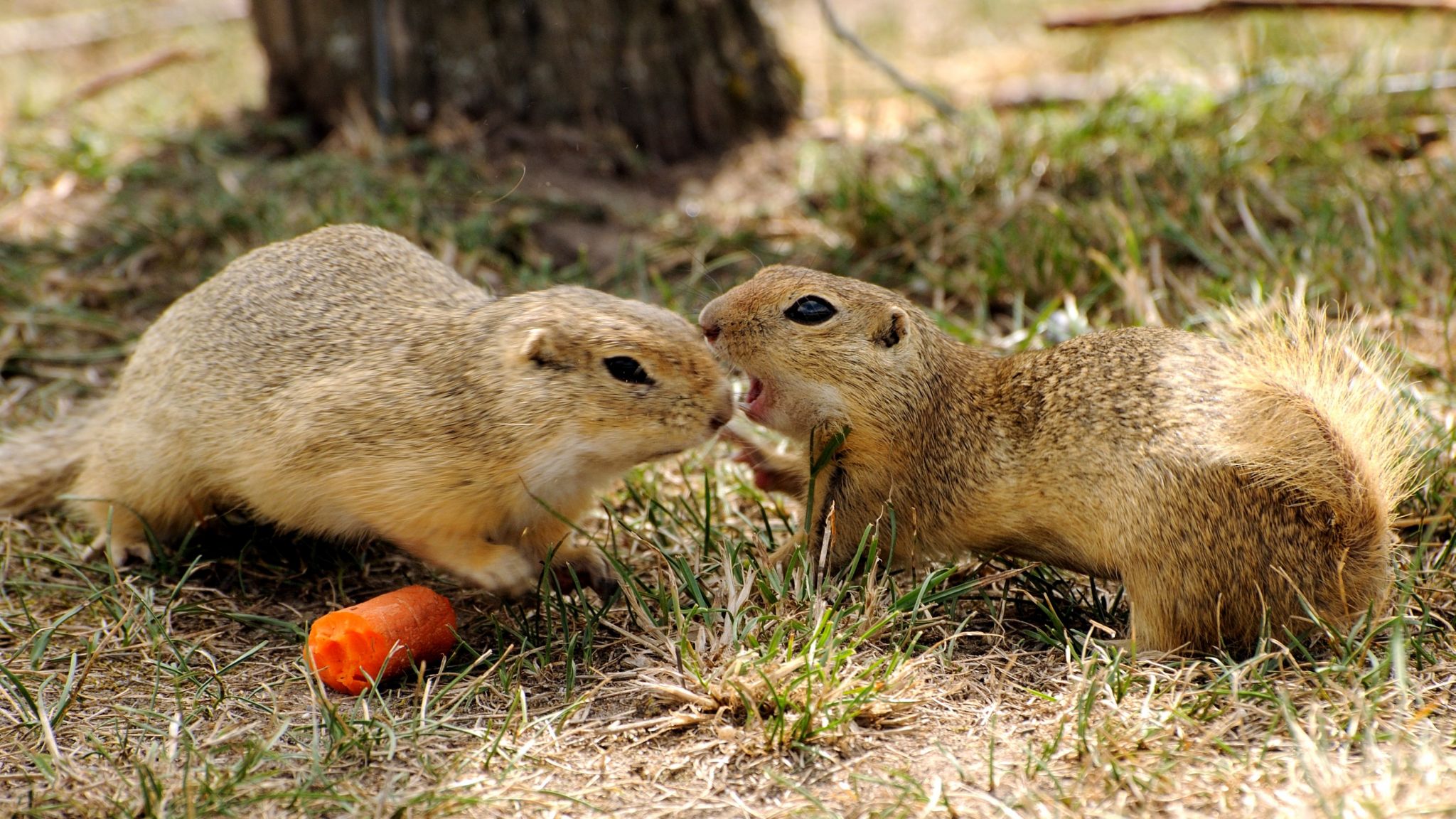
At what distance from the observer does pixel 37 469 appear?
4656 mm

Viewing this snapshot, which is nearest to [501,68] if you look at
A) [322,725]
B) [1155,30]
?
[322,725]

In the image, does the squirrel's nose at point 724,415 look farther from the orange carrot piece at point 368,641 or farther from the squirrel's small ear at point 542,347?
the orange carrot piece at point 368,641

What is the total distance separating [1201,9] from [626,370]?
18.7 ft

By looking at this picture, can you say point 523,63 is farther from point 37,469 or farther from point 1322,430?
point 1322,430

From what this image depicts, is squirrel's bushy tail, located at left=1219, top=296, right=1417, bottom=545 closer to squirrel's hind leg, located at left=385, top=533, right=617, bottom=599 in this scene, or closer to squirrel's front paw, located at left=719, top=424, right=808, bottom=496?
squirrel's front paw, located at left=719, top=424, right=808, bottom=496

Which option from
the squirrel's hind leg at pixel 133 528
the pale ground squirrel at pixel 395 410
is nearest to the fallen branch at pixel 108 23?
the pale ground squirrel at pixel 395 410

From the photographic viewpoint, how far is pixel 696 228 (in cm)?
663

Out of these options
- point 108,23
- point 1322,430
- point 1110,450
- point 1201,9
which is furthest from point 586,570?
point 108,23

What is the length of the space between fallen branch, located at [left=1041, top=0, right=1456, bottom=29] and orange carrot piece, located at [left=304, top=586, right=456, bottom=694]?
241 inches

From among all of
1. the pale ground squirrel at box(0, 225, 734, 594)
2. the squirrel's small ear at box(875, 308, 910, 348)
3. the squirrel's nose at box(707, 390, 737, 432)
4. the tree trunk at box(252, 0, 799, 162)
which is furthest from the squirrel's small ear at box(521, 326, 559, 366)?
the tree trunk at box(252, 0, 799, 162)

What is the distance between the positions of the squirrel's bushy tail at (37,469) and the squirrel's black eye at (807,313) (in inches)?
107

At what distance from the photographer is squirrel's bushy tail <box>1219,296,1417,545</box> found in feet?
11.2

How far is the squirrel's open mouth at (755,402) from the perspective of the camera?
13.5 feet

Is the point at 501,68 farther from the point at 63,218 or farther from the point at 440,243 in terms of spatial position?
the point at 63,218
